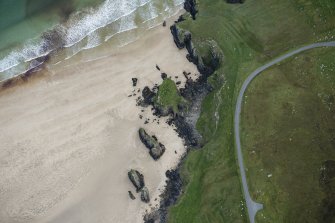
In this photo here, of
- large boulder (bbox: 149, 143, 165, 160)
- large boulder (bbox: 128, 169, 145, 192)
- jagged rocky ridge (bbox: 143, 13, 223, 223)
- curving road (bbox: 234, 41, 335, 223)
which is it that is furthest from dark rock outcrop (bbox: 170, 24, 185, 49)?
large boulder (bbox: 128, 169, 145, 192)

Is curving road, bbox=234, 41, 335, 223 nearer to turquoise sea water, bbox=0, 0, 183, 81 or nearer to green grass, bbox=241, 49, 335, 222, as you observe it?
green grass, bbox=241, 49, 335, 222

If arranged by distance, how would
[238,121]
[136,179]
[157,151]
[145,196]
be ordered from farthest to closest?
1. [157,151]
2. [136,179]
3. [238,121]
4. [145,196]

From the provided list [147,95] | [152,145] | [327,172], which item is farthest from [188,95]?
[327,172]

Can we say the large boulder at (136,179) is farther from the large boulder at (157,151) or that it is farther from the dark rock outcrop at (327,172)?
the dark rock outcrop at (327,172)

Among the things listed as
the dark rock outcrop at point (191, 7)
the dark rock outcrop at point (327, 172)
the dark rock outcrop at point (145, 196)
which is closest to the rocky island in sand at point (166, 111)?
the dark rock outcrop at point (327, 172)

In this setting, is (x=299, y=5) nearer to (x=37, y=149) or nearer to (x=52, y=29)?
(x=52, y=29)

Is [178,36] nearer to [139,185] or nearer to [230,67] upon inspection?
[230,67]
